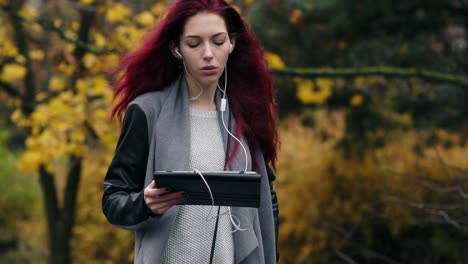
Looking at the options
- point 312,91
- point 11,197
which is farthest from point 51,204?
point 312,91

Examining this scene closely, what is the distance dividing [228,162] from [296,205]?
4194mm

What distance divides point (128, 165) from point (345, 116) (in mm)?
4732

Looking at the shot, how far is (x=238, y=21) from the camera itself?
261 centimetres

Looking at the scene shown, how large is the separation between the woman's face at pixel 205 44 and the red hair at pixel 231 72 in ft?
0.09

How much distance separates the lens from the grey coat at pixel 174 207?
235 centimetres

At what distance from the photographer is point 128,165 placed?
2383 millimetres

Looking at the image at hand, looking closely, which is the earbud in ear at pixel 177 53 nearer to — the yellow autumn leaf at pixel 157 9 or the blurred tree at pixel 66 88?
the blurred tree at pixel 66 88

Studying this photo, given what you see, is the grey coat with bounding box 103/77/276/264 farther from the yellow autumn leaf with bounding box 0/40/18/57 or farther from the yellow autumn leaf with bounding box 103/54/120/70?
the yellow autumn leaf with bounding box 0/40/18/57

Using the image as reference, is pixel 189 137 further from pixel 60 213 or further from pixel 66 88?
pixel 60 213

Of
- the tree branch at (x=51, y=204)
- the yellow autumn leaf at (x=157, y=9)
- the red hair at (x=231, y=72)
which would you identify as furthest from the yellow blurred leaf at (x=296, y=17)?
the red hair at (x=231, y=72)

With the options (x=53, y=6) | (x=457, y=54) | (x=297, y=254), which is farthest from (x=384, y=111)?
(x=53, y=6)

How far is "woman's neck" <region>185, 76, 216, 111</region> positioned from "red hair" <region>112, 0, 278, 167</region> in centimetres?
7

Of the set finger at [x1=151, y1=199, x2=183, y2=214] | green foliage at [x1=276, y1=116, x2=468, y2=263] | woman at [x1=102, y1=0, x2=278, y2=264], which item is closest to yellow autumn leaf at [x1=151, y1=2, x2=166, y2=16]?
green foliage at [x1=276, y1=116, x2=468, y2=263]

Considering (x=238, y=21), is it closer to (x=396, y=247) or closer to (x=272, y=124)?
(x=272, y=124)
